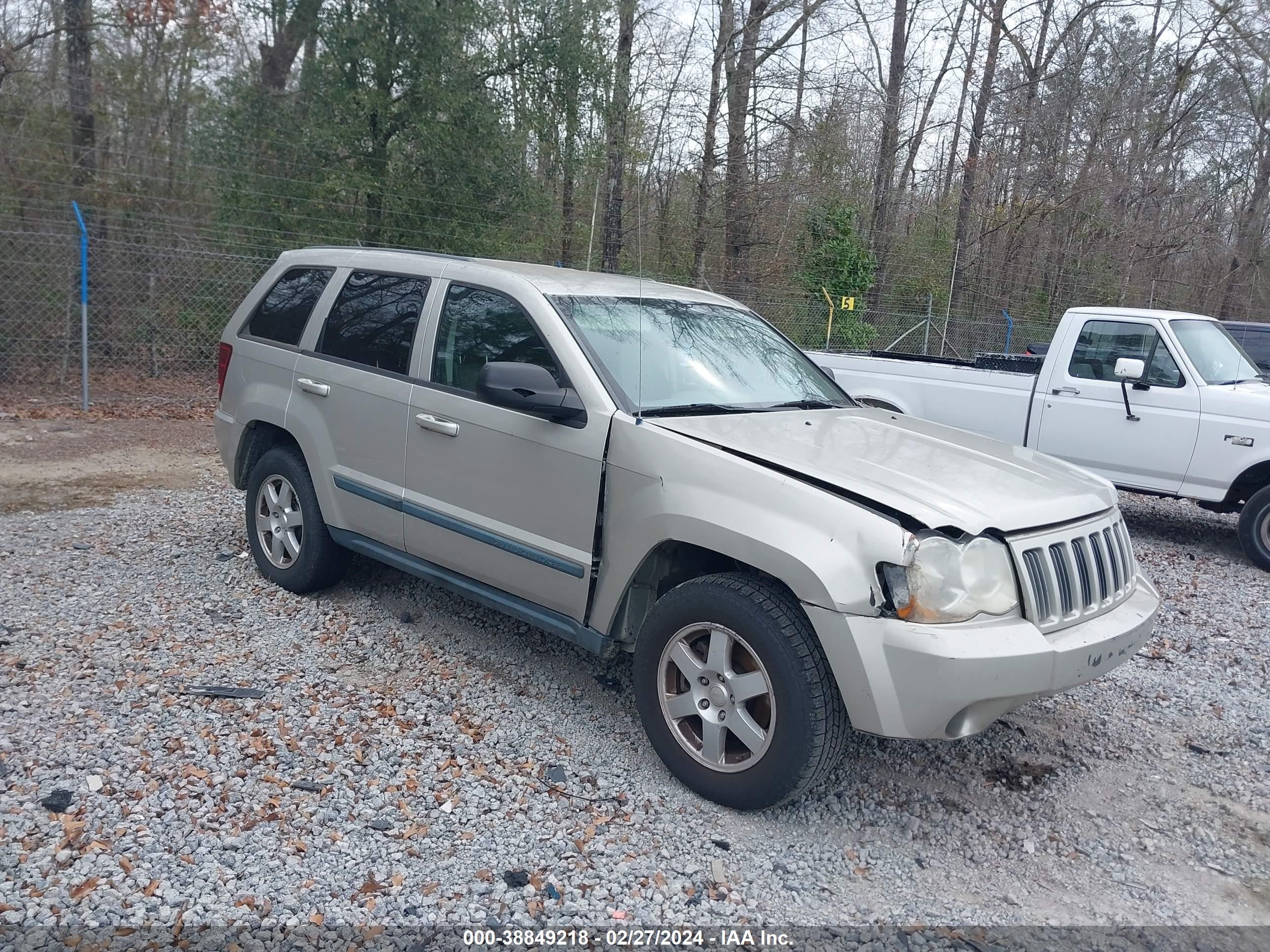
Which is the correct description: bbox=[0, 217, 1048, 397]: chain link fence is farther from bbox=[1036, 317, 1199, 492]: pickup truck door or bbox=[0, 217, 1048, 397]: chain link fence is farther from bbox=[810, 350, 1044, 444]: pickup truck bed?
bbox=[1036, 317, 1199, 492]: pickup truck door

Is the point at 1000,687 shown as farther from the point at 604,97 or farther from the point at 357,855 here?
the point at 604,97

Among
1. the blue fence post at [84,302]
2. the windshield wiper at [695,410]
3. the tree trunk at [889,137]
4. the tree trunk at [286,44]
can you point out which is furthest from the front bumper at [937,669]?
the tree trunk at [889,137]

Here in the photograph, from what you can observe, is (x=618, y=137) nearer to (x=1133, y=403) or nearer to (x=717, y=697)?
(x=1133, y=403)

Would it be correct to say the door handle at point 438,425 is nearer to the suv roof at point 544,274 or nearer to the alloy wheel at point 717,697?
the suv roof at point 544,274

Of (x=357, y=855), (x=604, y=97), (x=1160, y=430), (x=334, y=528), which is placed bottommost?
(x=357, y=855)

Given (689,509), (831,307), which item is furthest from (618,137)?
(689,509)

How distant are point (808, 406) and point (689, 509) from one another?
126 centimetres

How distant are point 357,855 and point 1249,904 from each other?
2.88 m

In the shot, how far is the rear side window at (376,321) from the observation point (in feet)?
15.9

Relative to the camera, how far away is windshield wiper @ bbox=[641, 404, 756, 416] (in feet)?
13.2

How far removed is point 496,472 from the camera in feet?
14.1

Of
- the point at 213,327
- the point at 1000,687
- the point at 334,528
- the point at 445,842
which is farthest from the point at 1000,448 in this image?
the point at 213,327

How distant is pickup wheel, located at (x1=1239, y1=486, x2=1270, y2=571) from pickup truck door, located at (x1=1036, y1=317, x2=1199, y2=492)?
514 millimetres

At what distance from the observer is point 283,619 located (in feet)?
17.1
